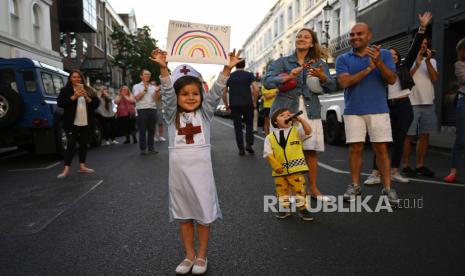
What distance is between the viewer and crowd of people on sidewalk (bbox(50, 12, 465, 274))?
305cm

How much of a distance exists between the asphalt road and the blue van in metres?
2.86

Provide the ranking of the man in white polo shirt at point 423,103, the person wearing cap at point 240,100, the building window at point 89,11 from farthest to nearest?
the building window at point 89,11 < the person wearing cap at point 240,100 < the man in white polo shirt at point 423,103

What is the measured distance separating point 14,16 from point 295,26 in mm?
23129

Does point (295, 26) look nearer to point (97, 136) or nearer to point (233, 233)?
point (97, 136)

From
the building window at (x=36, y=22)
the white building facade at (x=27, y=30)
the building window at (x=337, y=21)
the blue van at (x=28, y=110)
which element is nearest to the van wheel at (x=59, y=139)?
the blue van at (x=28, y=110)

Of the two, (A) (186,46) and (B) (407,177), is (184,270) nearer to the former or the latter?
(A) (186,46)

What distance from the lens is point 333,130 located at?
11.1m

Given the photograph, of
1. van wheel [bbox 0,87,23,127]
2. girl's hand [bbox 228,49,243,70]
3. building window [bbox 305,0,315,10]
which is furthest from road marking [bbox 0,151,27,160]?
building window [bbox 305,0,315,10]

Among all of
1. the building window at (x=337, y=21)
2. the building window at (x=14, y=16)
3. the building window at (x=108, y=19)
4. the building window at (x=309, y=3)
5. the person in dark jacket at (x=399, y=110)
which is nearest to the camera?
the person in dark jacket at (x=399, y=110)

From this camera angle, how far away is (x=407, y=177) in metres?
6.35

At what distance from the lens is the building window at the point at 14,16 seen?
2017cm

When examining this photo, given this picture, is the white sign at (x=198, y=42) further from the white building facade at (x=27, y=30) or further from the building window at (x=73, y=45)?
the building window at (x=73, y=45)

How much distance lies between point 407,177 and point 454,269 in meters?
3.58

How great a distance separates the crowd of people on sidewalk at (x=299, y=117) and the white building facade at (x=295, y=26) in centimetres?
610
